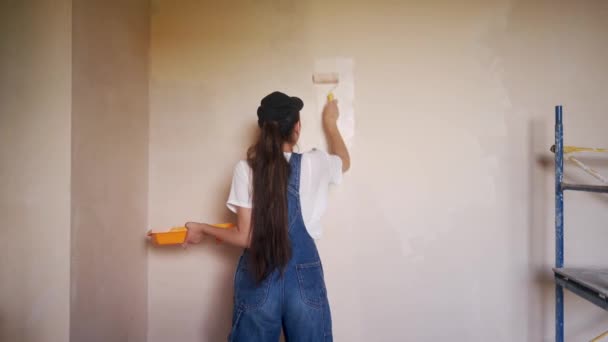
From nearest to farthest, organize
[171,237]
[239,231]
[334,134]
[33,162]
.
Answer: [33,162], [239,231], [171,237], [334,134]

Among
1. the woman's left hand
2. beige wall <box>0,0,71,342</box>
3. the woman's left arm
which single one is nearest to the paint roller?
the woman's left arm

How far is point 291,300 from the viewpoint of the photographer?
1.05 meters

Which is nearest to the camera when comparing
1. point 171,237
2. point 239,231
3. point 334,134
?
point 239,231

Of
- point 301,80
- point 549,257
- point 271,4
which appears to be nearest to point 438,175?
point 549,257

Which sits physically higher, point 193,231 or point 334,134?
point 334,134

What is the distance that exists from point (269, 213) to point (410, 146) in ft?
2.69

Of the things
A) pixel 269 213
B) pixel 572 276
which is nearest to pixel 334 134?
pixel 269 213

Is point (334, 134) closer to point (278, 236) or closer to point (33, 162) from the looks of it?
point (278, 236)

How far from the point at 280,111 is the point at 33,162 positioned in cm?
78

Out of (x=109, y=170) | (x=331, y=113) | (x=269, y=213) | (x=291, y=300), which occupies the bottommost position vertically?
(x=291, y=300)

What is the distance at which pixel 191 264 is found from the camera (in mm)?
1565

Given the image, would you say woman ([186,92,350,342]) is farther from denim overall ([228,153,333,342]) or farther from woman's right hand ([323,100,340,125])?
woman's right hand ([323,100,340,125])

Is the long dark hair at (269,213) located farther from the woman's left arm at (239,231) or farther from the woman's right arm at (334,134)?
the woman's right arm at (334,134)

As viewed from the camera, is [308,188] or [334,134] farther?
[334,134]
